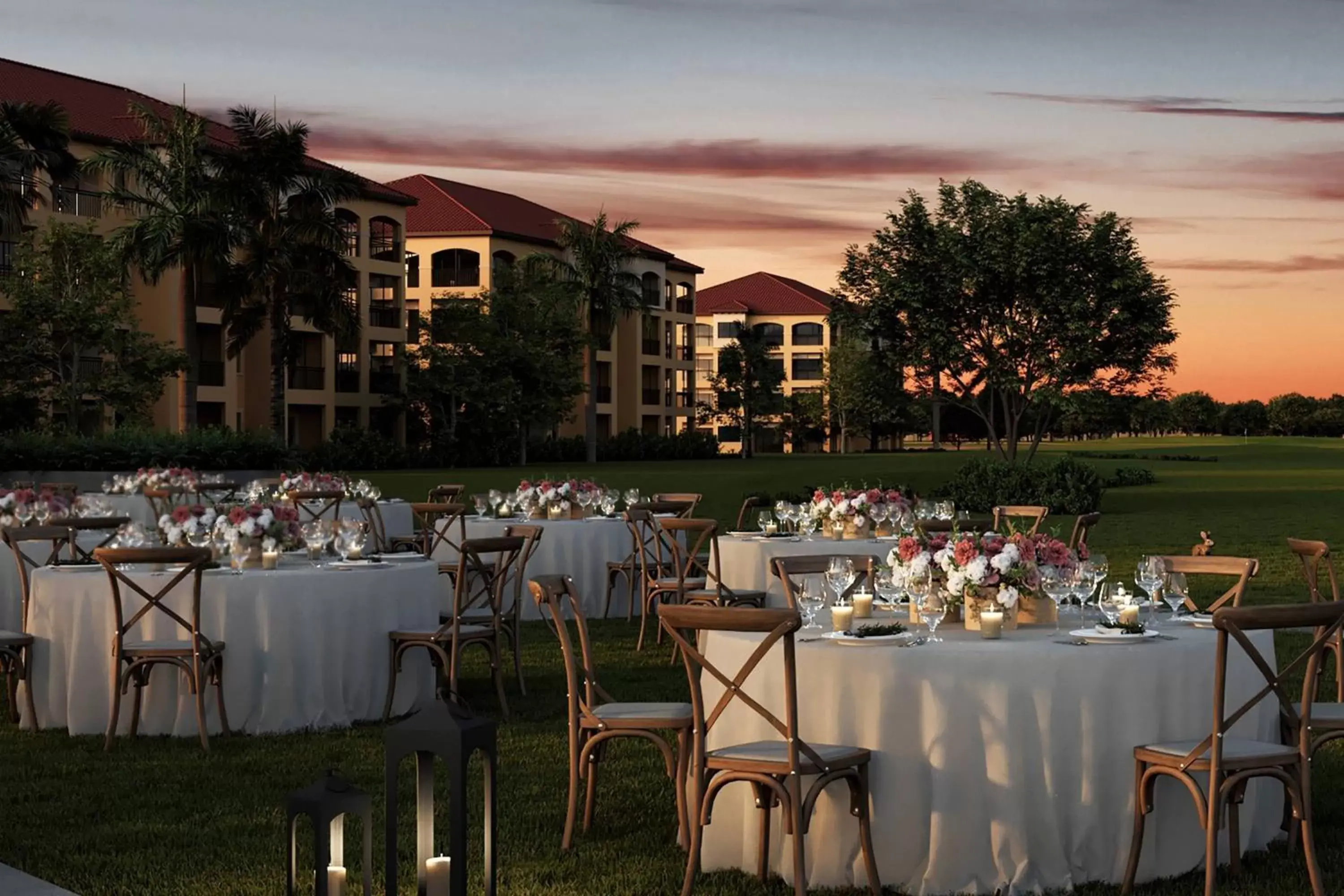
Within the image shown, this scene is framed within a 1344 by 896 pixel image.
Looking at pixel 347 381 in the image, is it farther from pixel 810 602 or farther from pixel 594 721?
pixel 810 602

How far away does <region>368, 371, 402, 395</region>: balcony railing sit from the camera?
70562 millimetres

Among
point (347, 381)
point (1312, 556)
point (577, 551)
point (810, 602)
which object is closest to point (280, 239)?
point (347, 381)

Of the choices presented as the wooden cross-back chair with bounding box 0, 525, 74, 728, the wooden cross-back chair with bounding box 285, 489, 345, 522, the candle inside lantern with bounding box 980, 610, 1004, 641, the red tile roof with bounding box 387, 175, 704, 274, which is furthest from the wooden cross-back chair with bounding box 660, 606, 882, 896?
the red tile roof with bounding box 387, 175, 704, 274

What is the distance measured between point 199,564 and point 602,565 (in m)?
8.12

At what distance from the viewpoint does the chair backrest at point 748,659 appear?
20.6 ft

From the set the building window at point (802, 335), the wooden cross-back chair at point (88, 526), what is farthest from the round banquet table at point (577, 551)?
the building window at point (802, 335)

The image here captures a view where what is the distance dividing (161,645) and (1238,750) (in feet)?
21.8

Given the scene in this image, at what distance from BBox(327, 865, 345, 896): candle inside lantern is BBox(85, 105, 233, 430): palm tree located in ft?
134

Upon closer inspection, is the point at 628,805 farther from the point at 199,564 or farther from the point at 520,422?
the point at 520,422

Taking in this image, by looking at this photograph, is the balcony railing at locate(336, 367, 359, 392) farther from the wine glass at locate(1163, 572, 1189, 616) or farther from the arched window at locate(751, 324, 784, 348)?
the wine glass at locate(1163, 572, 1189, 616)

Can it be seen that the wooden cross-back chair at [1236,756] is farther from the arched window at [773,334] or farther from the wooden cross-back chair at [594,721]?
the arched window at [773,334]

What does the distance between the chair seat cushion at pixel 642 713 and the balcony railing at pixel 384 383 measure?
63790 mm

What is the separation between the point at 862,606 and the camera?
808 centimetres

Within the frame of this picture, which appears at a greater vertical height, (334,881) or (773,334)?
(773,334)
